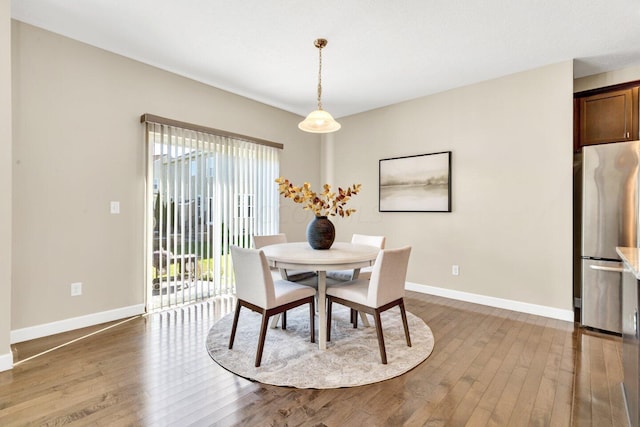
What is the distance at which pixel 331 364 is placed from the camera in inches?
84.4

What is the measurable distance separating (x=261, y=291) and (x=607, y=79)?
430cm

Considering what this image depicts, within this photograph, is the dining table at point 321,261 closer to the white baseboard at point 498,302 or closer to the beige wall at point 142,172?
the beige wall at point 142,172

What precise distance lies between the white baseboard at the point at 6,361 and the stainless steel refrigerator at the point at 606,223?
15.5 ft

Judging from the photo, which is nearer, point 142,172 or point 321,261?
point 321,261

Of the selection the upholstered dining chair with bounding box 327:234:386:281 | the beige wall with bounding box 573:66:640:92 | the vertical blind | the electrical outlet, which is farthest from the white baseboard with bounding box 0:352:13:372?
the beige wall with bounding box 573:66:640:92

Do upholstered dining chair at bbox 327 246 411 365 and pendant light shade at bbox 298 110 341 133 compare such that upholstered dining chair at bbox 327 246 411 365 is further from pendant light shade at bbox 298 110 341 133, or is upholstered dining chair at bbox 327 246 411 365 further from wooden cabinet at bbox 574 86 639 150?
wooden cabinet at bbox 574 86 639 150

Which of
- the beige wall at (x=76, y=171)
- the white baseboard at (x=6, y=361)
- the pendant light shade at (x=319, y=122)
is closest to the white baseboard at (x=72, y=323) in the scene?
the beige wall at (x=76, y=171)

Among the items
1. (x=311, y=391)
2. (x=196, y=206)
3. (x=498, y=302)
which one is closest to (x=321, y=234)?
(x=311, y=391)

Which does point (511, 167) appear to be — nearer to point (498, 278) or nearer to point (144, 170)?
point (498, 278)

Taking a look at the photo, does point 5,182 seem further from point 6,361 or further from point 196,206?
point 196,206

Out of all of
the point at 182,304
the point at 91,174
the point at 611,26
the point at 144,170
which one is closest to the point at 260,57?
the point at 144,170

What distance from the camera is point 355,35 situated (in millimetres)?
2662

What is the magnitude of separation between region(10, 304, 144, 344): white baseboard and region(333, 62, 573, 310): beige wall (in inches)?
134

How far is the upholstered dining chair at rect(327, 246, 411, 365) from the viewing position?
2.16 metres
